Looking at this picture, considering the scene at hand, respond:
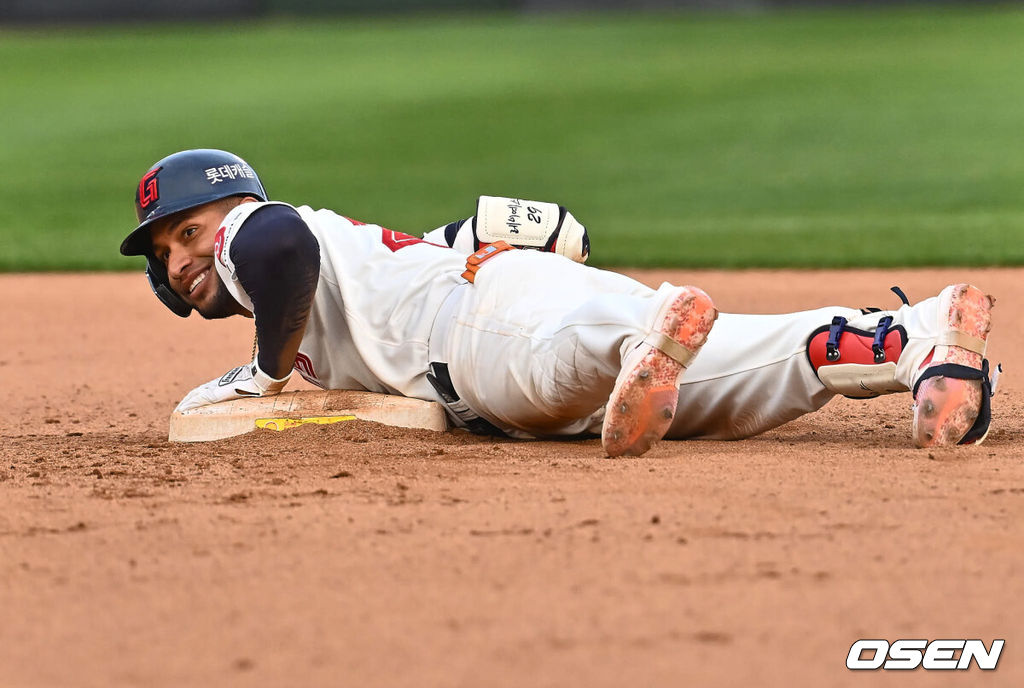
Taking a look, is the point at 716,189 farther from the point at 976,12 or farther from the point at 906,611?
the point at 976,12

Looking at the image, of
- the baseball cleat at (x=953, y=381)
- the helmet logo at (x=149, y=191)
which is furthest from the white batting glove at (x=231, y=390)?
the baseball cleat at (x=953, y=381)

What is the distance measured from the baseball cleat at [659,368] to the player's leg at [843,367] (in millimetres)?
381

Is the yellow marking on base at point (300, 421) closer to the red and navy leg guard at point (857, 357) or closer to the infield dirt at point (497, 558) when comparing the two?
the infield dirt at point (497, 558)

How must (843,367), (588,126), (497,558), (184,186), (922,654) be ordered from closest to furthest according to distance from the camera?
(922,654), (497,558), (843,367), (184,186), (588,126)

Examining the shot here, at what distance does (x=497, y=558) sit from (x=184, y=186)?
1625 mm

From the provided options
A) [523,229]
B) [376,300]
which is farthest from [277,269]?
[523,229]

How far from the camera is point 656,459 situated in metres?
2.91

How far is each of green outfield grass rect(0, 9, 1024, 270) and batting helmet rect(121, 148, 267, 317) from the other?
15.1 ft

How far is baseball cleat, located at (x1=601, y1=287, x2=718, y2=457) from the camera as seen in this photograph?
270cm

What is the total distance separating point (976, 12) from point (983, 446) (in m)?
24.1

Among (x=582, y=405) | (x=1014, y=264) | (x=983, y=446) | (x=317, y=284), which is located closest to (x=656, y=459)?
(x=582, y=405)

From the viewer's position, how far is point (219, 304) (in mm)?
3420

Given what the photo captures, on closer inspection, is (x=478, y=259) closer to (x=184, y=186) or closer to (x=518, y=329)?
(x=518, y=329)

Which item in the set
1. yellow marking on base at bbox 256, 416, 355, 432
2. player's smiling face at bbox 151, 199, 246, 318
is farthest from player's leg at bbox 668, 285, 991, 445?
player's smiling face at bbox 151, 199, 246, 318
